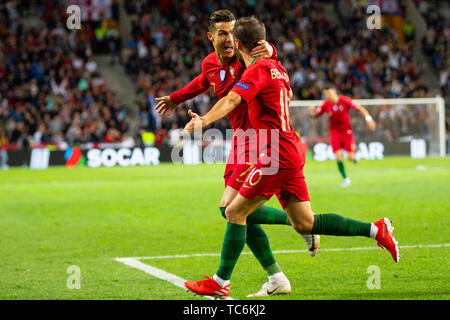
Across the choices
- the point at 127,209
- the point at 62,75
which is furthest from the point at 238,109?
the point at 62,75

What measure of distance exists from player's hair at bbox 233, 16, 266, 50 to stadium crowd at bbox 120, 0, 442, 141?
81.6 ft

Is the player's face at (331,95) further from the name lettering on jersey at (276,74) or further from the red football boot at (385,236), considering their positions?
the name lettering on jersey at (276,74)

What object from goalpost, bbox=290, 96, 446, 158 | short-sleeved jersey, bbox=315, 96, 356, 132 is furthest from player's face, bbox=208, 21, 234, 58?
goalpost, bbox=290, 96, 446, 158

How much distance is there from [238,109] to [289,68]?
2810 centimetres

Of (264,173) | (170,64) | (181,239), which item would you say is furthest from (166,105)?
(170,64)

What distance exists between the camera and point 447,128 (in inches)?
1330

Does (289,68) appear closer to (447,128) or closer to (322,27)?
(322,27)

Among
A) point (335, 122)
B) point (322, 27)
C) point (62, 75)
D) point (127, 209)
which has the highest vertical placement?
point (322, 27)

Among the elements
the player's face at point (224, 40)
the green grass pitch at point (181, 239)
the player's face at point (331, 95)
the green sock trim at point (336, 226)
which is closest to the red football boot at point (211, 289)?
the green grass pitch at point (181, 239)

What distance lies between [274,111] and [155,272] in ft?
7.77

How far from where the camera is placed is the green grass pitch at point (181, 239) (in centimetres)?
651

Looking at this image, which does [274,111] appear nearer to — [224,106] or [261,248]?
[224,106]

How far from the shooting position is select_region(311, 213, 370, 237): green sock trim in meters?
6.14
